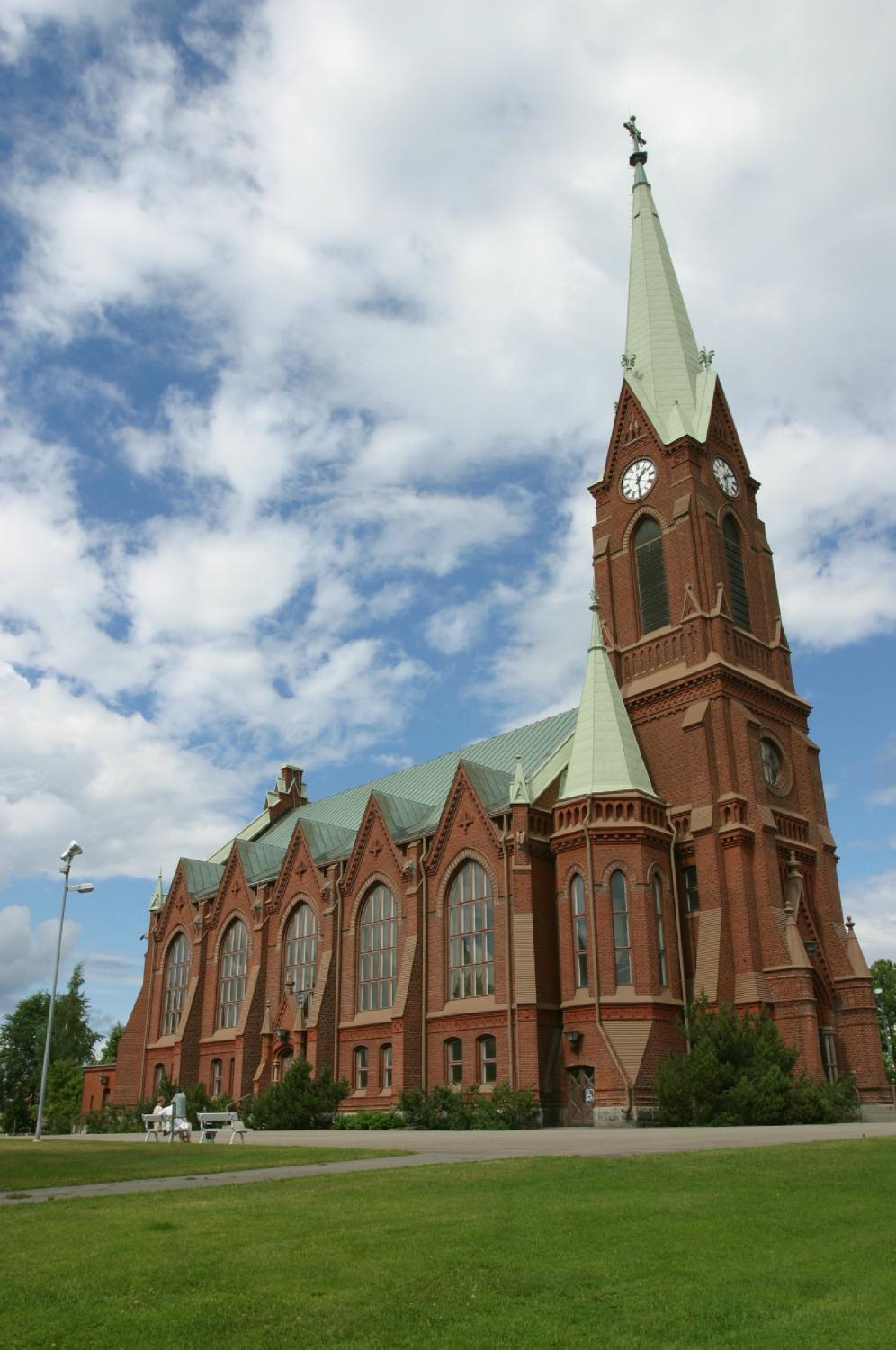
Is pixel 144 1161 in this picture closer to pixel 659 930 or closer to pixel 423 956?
pixel 659 930

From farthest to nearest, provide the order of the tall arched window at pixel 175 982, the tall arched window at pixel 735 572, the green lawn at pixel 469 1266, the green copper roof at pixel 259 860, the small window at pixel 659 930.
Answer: the tall arched window at pixel 175 982 → the green copper roof at pixel 259 860 → the tall arched window at pixel 735 572 → the small window at pixel 659 930 → the green lawn at pixel 469 1266

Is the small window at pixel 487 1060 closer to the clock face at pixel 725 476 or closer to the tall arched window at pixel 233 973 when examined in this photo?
the tall arched window at pixel 233 973

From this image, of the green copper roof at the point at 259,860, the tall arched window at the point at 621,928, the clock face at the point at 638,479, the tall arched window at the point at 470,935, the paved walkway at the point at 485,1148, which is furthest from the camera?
the green copper roof at the point at 259,860

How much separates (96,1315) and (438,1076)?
3701cm

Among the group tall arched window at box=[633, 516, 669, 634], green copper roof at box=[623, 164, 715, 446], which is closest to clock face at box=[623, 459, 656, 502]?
tall arched window at box=[633, 516, 669, 634]

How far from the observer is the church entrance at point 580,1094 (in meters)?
37.3

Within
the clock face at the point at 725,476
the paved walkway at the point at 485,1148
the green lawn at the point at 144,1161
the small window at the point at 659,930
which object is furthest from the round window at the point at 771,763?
the green lawn at the point at 144,1161

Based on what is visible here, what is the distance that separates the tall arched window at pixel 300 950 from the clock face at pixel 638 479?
24602 millimetres

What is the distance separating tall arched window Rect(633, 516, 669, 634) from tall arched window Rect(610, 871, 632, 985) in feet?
39.9

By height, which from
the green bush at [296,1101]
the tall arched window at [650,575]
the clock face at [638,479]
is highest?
the clock face at [638,479]

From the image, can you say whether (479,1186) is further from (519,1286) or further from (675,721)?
(675,721)

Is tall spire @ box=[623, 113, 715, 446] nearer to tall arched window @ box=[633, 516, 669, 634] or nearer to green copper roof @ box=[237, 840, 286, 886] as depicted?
tall arched window @ box=[633, 516, 669, 634]

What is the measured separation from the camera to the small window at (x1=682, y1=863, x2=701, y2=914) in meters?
40.9

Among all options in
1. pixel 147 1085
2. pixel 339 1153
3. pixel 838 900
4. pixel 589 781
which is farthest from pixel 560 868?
pixel 147 1085
